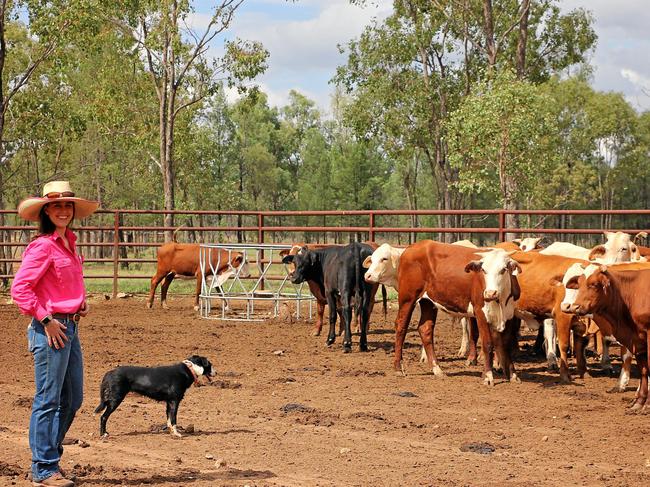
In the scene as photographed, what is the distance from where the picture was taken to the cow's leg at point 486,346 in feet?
31.6

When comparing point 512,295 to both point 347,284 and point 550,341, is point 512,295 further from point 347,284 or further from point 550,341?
point 347,284

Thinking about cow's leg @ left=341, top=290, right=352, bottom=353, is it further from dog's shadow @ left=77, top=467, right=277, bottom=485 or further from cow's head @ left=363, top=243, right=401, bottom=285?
dog's shadow @ left=77, top=467, right=277, bottom=485

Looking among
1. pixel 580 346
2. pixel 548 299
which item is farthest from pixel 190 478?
pixel 580 346

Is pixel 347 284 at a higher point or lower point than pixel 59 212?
lower

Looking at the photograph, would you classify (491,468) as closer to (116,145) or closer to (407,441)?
(407,441)

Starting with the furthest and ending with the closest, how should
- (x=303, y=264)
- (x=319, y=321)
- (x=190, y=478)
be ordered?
(x=319, y=321) → (x=303, y=264) → (x=190, y=478)

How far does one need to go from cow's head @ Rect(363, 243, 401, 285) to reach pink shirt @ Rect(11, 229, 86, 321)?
21.3 feet

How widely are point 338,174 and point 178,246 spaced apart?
40117 mm

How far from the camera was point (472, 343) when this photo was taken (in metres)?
11.0

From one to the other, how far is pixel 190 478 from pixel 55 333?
126 cm

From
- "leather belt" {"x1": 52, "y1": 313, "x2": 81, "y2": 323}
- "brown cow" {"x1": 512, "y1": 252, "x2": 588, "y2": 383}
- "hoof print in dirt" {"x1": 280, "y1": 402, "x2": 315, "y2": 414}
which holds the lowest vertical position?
"hoof print in dirt" {"x1": 280, "y1": 402, "x2": 315, "y2": 414}

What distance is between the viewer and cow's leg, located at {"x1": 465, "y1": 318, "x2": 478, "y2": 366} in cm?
1098

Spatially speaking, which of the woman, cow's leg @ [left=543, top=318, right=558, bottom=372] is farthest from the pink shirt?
cow's leg @ [left=543, top=318, right=558, bottom=372]

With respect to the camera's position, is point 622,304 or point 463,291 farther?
point 463,291
